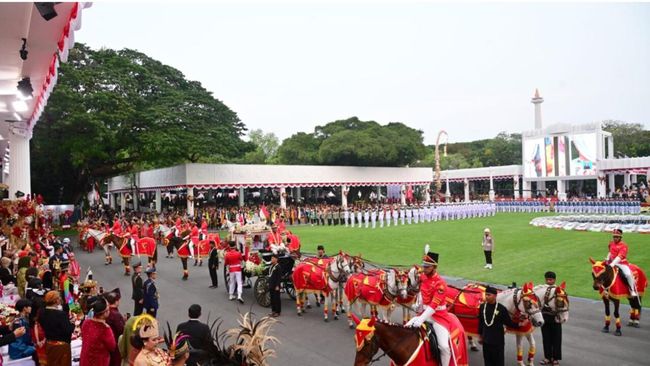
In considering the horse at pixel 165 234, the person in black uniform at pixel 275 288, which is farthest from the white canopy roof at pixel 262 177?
the person in black uniform at pixel 275 288

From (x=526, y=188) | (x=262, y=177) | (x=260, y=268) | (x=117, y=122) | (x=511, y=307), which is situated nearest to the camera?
(x=511, y=307)

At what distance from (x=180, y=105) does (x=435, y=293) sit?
29.8m

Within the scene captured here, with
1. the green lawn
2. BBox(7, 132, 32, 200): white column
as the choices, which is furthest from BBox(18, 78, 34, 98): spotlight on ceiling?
the green lawn

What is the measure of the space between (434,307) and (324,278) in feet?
14.5

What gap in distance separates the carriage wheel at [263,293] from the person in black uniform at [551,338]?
6.46 metres

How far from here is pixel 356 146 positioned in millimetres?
43688

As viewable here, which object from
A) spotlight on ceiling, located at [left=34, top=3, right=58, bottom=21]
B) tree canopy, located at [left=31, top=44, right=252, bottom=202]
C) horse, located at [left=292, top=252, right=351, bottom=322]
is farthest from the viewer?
tree canopy, located at [left=31, top=44, right=252, bottom=202]

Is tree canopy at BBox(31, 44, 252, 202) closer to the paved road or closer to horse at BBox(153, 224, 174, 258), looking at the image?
horse at BBox(153, 224, 174, 258)

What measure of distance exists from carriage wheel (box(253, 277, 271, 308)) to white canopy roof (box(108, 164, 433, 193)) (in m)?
21.7

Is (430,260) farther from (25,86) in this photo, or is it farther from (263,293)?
(25,86)

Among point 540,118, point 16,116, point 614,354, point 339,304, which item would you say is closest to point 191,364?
point 339,304

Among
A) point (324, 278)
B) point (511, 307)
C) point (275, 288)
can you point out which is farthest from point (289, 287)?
point (511, 307)

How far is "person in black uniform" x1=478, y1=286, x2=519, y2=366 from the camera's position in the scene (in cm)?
615

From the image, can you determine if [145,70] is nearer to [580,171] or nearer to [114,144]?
[114,144]
